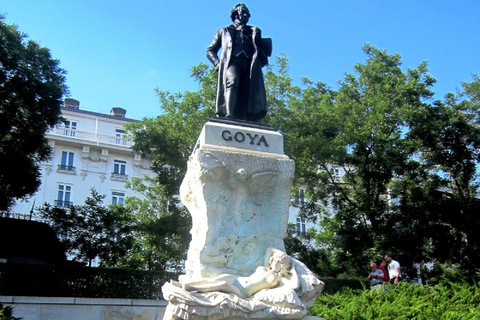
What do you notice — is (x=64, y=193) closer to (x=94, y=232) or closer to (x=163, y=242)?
(x=94, y=232)

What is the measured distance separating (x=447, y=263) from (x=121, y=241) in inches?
442

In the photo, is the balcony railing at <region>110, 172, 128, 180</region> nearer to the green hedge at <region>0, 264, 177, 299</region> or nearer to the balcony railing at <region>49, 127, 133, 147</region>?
the balcony railing at <region>49, 127, 133, 147</region>

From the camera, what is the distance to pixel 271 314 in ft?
18.3

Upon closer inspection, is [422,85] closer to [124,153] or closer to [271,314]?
[271,314]

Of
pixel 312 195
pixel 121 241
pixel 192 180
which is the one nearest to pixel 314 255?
pixel 312 195

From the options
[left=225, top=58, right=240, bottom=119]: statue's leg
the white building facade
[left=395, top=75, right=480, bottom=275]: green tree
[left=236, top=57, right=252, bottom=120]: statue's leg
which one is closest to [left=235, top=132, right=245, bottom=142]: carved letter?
[left=225, top=58, right=240, bottom=119]: statue's leg

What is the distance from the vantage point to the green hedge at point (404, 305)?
750cm

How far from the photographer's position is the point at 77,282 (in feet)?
42.3

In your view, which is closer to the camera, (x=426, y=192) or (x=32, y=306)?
(x=32, y=306)

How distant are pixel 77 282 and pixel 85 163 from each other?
2457 cm

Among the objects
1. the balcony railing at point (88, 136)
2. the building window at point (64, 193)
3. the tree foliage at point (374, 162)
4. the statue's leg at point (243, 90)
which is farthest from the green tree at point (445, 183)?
the building window at point (64, 193)

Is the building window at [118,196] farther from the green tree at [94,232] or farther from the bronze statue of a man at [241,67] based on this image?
the bronze statue of a man at [241,67]

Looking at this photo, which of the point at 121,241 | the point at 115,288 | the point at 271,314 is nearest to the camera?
the point at 271,314

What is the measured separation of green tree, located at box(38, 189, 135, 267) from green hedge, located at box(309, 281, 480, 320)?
11207 mm
